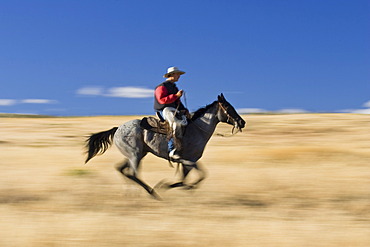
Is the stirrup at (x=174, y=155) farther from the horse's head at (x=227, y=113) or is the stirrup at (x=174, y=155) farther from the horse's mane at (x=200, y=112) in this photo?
the horse's head at (x=227, y=113)

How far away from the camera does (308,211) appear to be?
9.21 m

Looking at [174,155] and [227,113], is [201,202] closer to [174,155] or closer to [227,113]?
[174,155]

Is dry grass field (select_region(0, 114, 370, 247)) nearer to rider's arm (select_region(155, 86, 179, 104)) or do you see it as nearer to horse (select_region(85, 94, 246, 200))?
horse (select_region(85, 94, 246, 200))

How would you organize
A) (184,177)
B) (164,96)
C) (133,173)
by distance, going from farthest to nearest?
(133,173), (184,177), (164,96)

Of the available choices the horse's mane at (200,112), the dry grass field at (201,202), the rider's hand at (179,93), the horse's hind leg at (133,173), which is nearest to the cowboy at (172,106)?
the rider's hand at (179,93)

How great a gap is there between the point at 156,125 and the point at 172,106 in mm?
516

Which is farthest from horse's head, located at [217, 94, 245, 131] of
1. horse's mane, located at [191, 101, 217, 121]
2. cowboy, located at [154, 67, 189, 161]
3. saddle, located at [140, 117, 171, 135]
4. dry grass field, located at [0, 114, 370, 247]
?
dry grass field, located at [0, 114, 370, 247]

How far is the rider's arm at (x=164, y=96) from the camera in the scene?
9.90m

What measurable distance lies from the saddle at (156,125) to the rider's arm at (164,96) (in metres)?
0.45

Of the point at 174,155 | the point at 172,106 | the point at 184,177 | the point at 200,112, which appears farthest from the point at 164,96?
the point at 184,177

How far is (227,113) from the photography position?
1017 centimetres

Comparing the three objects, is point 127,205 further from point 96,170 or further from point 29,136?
point 29,136

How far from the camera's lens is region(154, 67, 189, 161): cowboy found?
9914mm

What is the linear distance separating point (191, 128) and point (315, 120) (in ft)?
75.6
